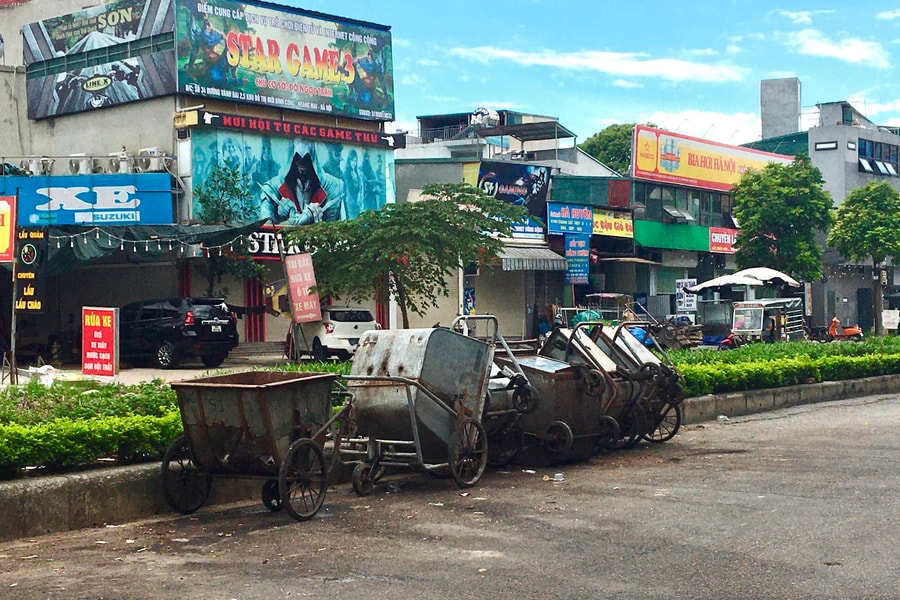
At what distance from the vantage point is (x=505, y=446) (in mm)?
11406

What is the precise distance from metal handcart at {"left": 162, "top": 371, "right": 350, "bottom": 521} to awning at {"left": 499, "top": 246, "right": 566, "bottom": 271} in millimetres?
28191

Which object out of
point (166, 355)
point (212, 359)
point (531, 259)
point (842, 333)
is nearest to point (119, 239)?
point (166, 355)

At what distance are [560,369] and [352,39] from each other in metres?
25.7

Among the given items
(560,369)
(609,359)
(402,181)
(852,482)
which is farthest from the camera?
(402,181)

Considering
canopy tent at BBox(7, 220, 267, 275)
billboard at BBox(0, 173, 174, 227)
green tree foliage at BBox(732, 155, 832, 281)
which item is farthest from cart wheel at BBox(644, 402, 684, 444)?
green tree foliage at BBox(732, 155, 832, 281)

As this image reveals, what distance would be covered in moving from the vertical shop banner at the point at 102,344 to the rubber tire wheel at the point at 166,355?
35.9 ft

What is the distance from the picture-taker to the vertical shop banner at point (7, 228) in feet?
51.1

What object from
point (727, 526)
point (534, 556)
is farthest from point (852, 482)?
point (534, 556)

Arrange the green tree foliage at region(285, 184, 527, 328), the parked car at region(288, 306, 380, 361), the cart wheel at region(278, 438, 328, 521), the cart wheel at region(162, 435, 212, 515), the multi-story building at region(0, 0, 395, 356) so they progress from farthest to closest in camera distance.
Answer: the multi-story building at region(0, 0, 395, 356)
the parked car at region(288, 306, 380, 361)
the green tree foliage at region(285, 184, 527, 328)
the cart wheel at region(162, 435, 212, 515)
the cart wheel at region(278, 438, 328, 521)

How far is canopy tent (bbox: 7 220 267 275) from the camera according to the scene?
26281 millimetres

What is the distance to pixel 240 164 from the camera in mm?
32219

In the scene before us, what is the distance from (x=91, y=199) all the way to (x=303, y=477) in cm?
2298

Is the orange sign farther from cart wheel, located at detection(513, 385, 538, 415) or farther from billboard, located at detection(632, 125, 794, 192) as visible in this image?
cart wheel, located at detection(513, 385, 538, 415)

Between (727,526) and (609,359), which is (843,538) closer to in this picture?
(727,526)
